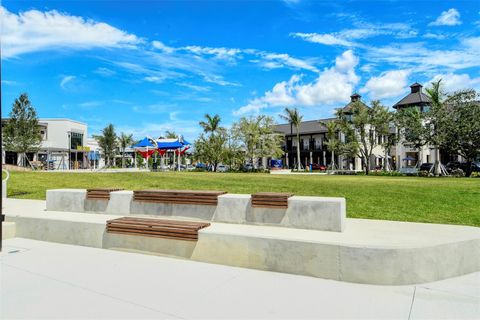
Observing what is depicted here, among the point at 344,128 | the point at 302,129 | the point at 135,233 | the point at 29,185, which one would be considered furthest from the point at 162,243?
the point at 302,129

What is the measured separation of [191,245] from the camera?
5.71m

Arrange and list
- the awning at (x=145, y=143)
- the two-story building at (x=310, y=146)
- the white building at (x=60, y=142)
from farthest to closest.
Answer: the two-story building at (x=310, y=146) < the white building at (x=60, y=142) < the awning at (x=145, y=143)

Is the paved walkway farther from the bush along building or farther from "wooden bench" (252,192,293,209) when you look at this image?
the bush along building

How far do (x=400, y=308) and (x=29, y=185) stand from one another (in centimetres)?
1580

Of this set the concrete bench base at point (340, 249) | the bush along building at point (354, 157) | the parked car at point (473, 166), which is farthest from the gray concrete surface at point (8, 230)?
the bush along building at point (354, 157)

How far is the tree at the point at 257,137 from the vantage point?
149 feet

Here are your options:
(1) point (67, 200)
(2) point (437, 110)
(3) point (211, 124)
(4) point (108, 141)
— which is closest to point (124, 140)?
(4) point (108, 141)

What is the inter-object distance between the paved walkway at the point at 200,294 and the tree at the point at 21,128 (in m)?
37.3

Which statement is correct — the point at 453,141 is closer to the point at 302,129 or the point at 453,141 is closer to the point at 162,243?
the point at 162,243

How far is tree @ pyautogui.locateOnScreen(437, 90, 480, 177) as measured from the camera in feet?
100

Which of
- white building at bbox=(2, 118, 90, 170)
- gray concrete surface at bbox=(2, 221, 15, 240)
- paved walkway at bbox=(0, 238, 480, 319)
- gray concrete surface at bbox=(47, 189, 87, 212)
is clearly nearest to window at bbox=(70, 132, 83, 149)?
white building at bbox=(2, 118, 90, 170)

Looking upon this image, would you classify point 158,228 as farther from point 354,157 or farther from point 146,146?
point 354,157

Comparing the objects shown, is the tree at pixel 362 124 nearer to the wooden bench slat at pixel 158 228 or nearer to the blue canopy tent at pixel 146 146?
the blue canopy tent at pixel 146 146

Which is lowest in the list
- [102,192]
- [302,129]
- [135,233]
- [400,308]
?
[400,308]
